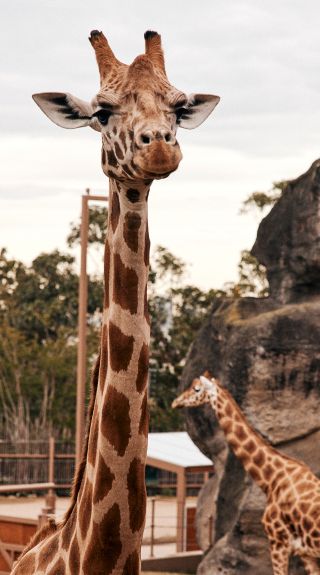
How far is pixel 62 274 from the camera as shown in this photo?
1435 inches

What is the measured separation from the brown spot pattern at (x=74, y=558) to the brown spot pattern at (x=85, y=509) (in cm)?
9

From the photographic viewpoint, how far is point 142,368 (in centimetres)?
441

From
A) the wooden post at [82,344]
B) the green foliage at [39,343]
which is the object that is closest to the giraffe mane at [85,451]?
the wooden post at [82,344]

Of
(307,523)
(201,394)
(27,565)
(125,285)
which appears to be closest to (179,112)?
(125,285)

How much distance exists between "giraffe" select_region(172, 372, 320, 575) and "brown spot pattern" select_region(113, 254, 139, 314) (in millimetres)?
8446

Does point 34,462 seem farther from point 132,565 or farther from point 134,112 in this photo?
point 134,112

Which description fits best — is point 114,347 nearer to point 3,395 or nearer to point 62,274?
point 3,395

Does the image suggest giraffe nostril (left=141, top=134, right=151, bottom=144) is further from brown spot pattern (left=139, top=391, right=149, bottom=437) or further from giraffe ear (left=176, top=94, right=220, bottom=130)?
brown spot pattern (left=139, top=391, right=149, bottom=437)

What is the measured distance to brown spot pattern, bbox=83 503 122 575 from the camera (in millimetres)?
4441

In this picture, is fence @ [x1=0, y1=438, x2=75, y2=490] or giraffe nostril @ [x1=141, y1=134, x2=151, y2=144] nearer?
giraffe nostril @ [x1=141, y1=134, x2=151, y2=144]

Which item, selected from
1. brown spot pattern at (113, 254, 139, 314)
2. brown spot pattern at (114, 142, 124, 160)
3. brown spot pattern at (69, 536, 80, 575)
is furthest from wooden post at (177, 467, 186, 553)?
brown spot pattern at (114, 142, 124, 160)

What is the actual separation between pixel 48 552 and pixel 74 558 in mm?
371

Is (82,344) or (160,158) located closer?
(160,158)

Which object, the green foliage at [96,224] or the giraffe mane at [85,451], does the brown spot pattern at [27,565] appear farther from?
the green foliage at [96,224]
